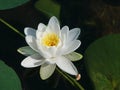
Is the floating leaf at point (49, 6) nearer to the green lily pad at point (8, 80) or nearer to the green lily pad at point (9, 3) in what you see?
the green lily pad at point (9, 3)

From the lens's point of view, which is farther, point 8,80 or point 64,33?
point 64,33

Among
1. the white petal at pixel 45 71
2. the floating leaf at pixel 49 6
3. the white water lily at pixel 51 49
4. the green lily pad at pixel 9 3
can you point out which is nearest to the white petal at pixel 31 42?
the white water lily at pixel 51 49

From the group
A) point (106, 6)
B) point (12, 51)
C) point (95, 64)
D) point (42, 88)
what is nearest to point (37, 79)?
point (42, 88)

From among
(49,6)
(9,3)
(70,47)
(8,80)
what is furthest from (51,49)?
(49,6)

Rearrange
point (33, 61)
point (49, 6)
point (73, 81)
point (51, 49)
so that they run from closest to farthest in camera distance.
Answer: point (51, 49)
point (33, 61)
point (73, 81)
point (49, 6)

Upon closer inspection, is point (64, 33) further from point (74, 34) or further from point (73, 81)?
Result: point (73, 81)

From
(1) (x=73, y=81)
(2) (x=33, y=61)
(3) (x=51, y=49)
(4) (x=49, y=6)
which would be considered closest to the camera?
(3) (x=51, y=49)

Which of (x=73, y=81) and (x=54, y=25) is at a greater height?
(x=54, y=25)
